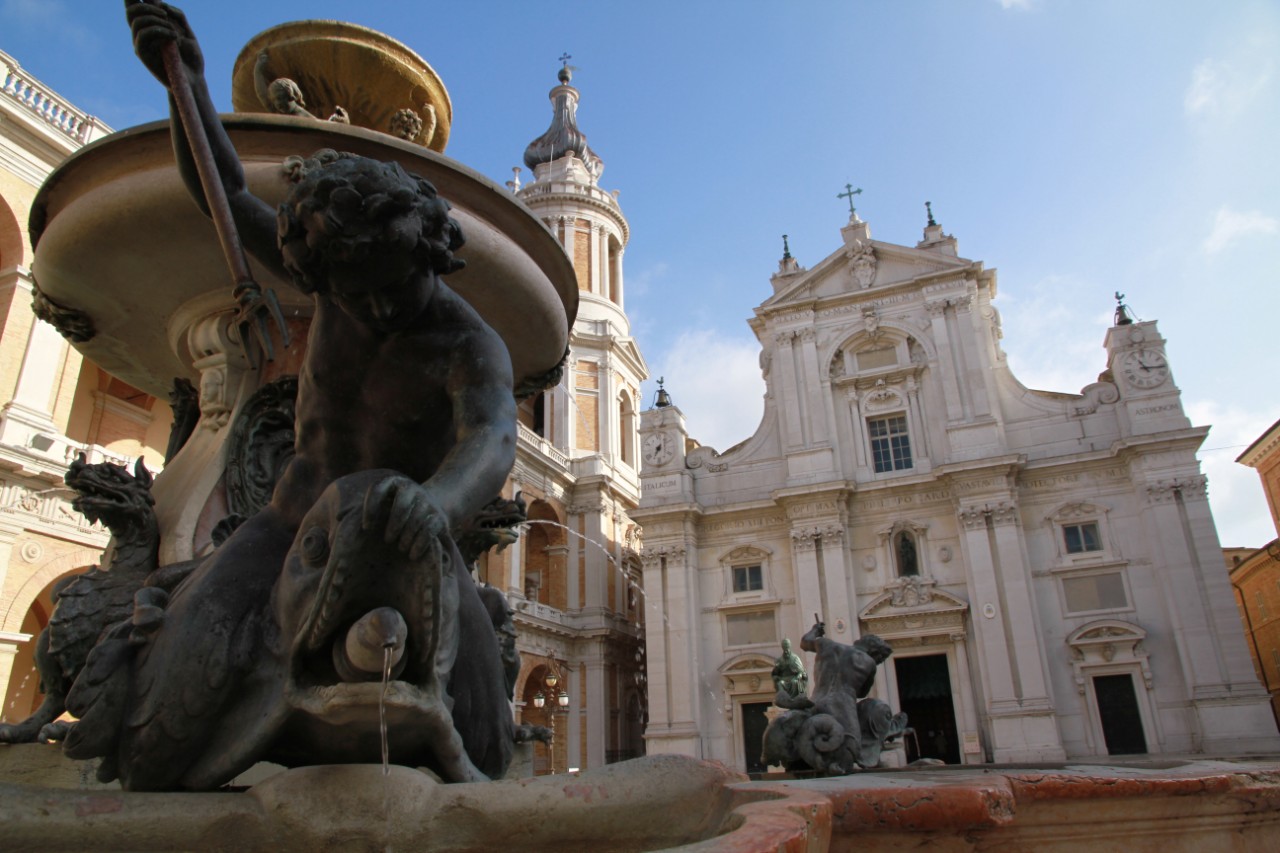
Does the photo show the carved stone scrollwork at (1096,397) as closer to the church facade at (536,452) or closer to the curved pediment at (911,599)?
the curved pediment at (911,599)

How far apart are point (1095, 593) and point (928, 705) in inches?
208

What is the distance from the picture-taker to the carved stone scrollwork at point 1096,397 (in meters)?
25.0

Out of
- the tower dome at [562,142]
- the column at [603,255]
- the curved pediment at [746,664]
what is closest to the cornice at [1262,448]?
the curved pediment at [746,664]

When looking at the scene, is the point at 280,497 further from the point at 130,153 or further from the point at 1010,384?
the point at 1010,384

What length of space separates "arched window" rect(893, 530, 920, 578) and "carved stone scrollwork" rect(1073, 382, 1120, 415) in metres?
6.07

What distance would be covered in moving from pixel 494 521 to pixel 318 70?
294 centimetres

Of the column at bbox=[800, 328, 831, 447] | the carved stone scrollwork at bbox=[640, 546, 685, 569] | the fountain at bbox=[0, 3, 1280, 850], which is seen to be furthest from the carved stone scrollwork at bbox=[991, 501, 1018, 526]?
the fountain at bbox=[0, 3, 1280, 850]

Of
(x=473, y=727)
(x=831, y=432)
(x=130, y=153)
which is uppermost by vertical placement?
(x=831, y=432)

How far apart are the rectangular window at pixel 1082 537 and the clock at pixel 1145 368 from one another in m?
4.21

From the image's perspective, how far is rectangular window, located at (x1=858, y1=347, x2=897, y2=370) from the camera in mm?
27766

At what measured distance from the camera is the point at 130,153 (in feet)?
11.4

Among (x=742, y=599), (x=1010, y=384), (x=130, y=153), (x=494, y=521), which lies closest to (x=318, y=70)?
(x=130, y=153)

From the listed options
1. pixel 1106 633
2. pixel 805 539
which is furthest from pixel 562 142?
pixel 1106 633

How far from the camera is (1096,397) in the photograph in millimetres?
25203
